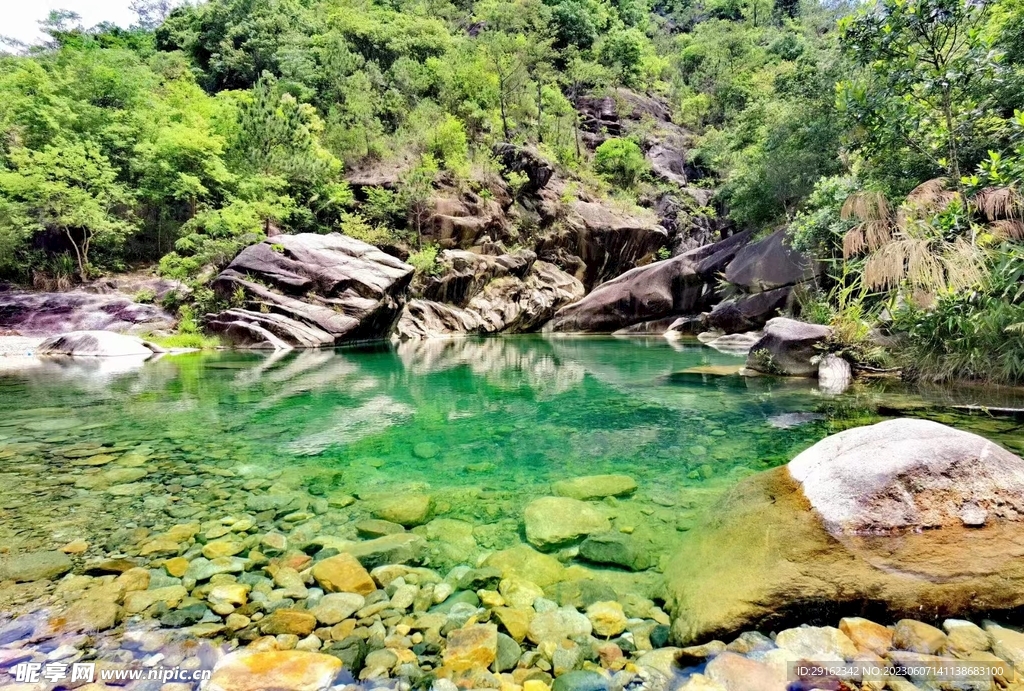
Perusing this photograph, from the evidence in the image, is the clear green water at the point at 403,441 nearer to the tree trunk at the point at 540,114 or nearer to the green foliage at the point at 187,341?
the green foliage at the point at 187,341

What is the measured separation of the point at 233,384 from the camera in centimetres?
928

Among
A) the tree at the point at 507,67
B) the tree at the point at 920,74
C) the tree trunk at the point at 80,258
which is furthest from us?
the tree at the point at 507,67

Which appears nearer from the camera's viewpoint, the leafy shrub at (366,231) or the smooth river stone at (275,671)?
the smooth river stone at (275,671)

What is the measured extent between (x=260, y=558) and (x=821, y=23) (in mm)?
53014

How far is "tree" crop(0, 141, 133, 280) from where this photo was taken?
1809 centimetres

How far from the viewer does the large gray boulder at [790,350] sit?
9.03m

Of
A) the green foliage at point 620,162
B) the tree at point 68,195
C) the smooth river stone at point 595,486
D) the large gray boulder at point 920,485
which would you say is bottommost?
the smooth river stone at point 595,486

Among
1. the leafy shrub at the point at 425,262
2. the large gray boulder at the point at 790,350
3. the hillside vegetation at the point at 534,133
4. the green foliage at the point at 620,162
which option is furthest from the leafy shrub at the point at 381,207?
the large gray boulder at the point at 790,350

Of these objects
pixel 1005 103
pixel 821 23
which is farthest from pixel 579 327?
pixel 821 23

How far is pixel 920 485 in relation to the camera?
2414 millimetres

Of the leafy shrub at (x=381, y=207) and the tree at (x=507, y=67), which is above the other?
the tree at (x=507, y=67)

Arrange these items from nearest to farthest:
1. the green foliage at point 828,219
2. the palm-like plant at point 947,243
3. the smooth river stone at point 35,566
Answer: the smooth river stone at point 35,566 < the palm-like plant at point 947,243 < the green foliage at point 828,219

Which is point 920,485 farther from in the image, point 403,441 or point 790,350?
point 790,350

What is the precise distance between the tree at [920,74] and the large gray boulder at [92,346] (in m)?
18.7
